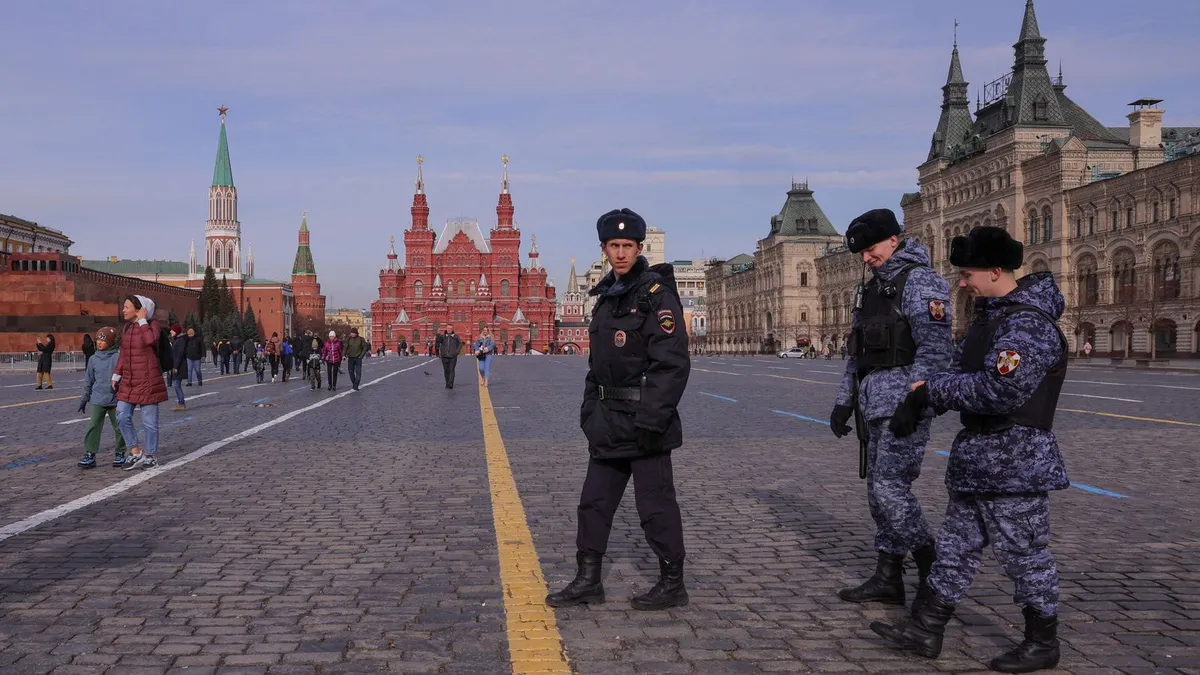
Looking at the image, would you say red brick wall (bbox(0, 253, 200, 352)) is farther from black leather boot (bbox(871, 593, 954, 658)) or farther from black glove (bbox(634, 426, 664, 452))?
black leather boot (bbox(871, 593, 954, 658))

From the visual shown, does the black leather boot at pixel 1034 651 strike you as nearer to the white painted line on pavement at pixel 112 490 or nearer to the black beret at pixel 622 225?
the black beret at pixel 622 225

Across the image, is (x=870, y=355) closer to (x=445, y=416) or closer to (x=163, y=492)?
(x=163, y=492)

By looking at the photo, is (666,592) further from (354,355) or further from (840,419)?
(354,355)

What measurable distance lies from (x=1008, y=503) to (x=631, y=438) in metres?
1.57

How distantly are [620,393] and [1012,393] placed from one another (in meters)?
1.65

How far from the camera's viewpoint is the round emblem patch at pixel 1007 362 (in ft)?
11.5

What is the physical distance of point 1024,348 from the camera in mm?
3541

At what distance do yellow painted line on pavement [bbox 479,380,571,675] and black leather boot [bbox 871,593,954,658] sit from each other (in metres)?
1.36

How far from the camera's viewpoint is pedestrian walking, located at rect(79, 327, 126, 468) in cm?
927

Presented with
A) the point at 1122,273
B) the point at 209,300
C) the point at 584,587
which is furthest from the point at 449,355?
the point at 209,300

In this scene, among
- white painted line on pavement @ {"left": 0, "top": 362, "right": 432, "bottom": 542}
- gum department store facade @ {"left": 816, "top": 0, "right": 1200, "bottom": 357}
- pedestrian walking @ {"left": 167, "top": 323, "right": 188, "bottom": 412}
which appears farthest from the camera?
gum department store facade @ {"left": 816, "top": 0, "right": 1200, "bottom": 357}

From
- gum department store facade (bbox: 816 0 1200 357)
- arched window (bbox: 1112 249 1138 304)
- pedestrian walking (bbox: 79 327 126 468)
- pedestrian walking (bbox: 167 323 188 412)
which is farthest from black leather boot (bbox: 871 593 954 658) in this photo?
arched window (bbox: 1112 249 1138 304)

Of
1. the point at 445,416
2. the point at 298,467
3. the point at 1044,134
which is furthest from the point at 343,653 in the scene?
the point at 1044,134

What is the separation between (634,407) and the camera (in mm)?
4324
